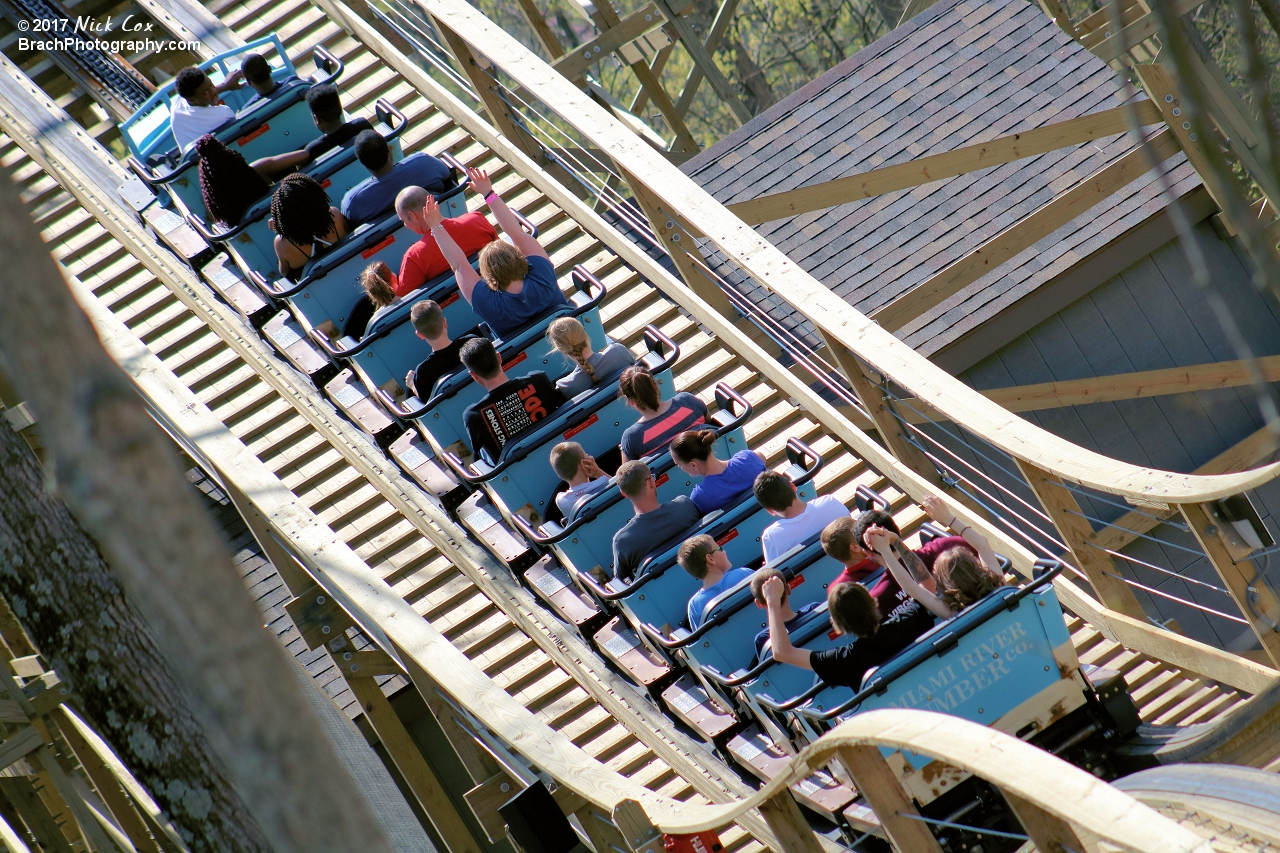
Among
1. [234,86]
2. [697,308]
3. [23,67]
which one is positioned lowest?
[697,308]

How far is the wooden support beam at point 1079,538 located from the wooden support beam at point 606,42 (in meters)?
5.29

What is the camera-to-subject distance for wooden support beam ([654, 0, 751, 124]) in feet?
32.6

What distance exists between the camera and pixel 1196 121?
143 centimetres

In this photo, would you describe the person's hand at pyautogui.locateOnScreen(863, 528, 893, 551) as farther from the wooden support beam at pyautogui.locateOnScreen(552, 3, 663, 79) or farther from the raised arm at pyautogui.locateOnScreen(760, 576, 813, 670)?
the wooden support beam at pyautogui.locateOnScreen(552, 3, 663, 79)

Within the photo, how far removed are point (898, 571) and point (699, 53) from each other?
7047 millimetres

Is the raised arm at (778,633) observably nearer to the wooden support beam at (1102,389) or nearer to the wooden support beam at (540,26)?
the wooden support beam at (1102,389)

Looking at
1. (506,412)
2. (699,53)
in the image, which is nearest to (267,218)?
(506,412)

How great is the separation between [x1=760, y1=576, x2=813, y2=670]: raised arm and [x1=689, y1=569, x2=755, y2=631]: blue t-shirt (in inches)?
13.9

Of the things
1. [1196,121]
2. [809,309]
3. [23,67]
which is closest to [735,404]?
[809,309]

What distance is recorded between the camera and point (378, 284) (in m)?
6.07

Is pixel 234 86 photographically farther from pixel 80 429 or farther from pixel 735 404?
pixel 80 429

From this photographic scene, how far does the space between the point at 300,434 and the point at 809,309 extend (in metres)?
2.89

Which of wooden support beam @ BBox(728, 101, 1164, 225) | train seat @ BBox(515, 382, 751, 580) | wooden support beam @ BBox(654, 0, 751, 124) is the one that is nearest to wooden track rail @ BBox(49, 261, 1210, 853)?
train seat @ BBox(515, 382, 751, 580)

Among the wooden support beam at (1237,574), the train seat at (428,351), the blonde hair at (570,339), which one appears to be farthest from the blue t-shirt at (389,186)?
the wooden support beam at (1237,574)
